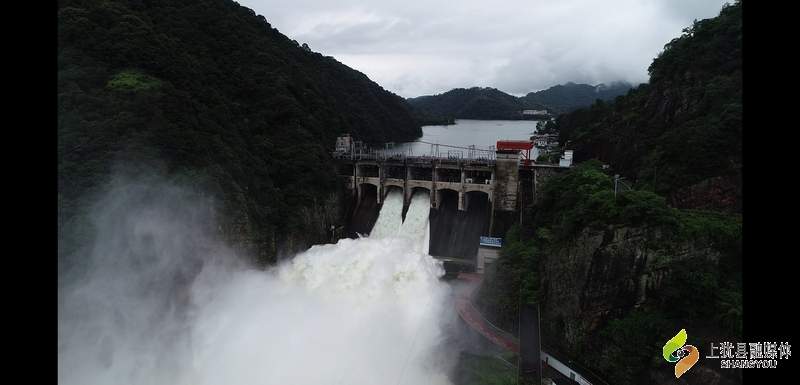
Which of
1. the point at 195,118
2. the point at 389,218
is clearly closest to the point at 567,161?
the point at 389,218

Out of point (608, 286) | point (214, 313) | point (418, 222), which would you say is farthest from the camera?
point (418, 222)

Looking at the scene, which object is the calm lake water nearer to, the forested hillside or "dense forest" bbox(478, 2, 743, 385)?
the forested hillside

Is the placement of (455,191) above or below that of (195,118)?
below

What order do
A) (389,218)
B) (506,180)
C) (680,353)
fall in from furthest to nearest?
(389,218), (506,180), (680,353)

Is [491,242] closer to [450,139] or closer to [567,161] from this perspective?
[567,161]

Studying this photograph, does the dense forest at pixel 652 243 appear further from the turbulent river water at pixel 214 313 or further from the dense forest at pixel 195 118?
the dense forest at pixel 195 118

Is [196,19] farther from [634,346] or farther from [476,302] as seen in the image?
[634,346]

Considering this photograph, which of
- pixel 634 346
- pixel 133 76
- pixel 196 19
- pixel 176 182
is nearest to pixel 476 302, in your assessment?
pixel 634 346

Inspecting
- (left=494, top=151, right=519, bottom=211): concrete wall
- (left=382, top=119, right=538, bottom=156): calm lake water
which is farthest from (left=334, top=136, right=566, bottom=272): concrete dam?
(left=382, top=119, right=538, bottom=156): calm lake water
